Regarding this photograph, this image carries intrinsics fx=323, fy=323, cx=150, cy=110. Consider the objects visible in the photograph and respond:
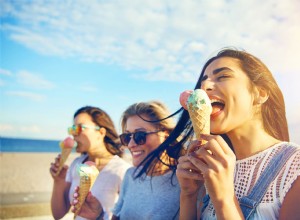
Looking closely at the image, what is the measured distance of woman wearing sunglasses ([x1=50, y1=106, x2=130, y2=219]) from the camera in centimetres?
419

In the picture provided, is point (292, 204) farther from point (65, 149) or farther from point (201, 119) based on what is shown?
point (65, 149)

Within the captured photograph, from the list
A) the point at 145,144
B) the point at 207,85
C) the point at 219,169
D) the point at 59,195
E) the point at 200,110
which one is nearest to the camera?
the point at 219,169

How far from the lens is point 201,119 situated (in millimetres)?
2010

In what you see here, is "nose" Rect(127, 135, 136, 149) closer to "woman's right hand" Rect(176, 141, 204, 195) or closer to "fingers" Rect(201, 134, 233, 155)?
"woman's right hand" Rect(176, 141, 204, 195)

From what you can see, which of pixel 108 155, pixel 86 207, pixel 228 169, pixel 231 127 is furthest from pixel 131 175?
pixel 228 169

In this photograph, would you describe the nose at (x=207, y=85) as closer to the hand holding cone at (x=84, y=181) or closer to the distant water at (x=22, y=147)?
the hand holding cone at (x=84, y=181)

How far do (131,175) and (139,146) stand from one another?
339mm

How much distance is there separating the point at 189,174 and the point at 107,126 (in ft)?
10.4

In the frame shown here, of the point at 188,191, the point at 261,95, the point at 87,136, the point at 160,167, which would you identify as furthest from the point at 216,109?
the point at 87,136

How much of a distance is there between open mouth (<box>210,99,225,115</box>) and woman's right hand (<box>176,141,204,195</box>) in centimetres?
28

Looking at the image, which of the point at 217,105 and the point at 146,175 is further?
the point at 146,175

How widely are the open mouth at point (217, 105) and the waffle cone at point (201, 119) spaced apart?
3.5 inches

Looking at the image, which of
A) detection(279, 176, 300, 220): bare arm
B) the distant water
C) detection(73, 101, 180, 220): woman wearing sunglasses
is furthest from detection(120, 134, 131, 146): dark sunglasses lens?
the distant water

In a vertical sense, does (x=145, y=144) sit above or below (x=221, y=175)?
below
